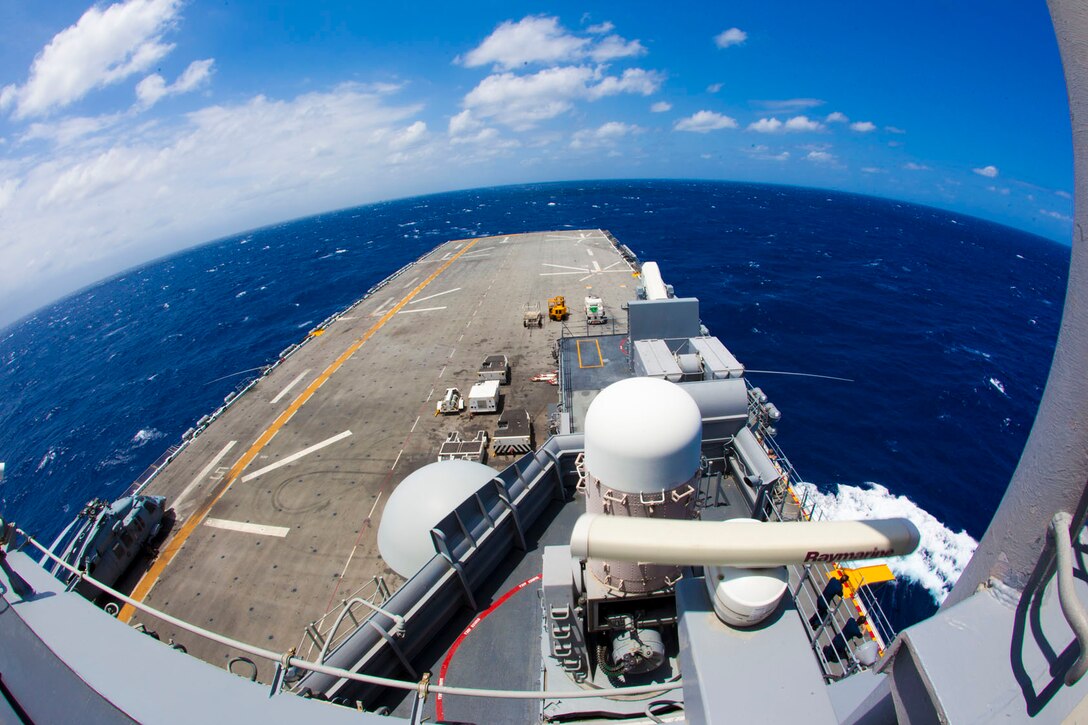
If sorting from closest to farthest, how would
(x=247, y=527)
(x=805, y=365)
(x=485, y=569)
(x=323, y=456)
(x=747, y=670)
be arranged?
1. (x=747, y=670)
2. (x=485, y=569)
3. (x=247, y=527)
4. (x=323, y=456)
5. (x=805, y=365)

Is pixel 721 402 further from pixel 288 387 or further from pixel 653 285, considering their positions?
pixel 288 387

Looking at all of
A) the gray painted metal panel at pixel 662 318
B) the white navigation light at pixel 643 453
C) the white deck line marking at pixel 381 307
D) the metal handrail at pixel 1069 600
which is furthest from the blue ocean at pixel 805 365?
the metal handrail at pixel 1069 600

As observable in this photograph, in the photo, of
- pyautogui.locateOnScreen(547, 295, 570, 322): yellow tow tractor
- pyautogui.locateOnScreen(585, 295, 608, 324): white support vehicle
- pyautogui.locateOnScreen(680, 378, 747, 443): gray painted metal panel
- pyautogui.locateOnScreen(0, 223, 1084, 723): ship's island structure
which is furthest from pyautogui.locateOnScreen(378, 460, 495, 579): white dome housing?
pyautogui.locateOnScreen(547, 295, 570, 322): yellow tow tractor

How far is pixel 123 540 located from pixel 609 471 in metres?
26.2

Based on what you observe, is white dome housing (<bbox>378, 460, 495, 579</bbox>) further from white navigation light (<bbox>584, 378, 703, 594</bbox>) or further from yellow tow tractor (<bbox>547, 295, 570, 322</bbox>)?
yellow tow tractor (<bbox>547, 295, 570, 322</bbox>)

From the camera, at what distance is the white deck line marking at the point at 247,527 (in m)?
23.3

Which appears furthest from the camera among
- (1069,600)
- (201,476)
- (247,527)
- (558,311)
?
(558,311)

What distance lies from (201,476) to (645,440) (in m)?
30.9

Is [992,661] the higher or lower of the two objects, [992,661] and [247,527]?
the higher

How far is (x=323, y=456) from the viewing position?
28.7 metres

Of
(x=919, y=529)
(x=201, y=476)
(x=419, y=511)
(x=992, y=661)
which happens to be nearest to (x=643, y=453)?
(x=992, y=661)

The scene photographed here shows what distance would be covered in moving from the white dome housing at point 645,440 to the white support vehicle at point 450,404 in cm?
2470

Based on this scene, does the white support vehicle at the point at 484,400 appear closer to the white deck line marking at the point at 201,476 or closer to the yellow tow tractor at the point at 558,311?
the yellow tow tractor at the point at 558,311

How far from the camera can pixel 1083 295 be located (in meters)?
3.35
